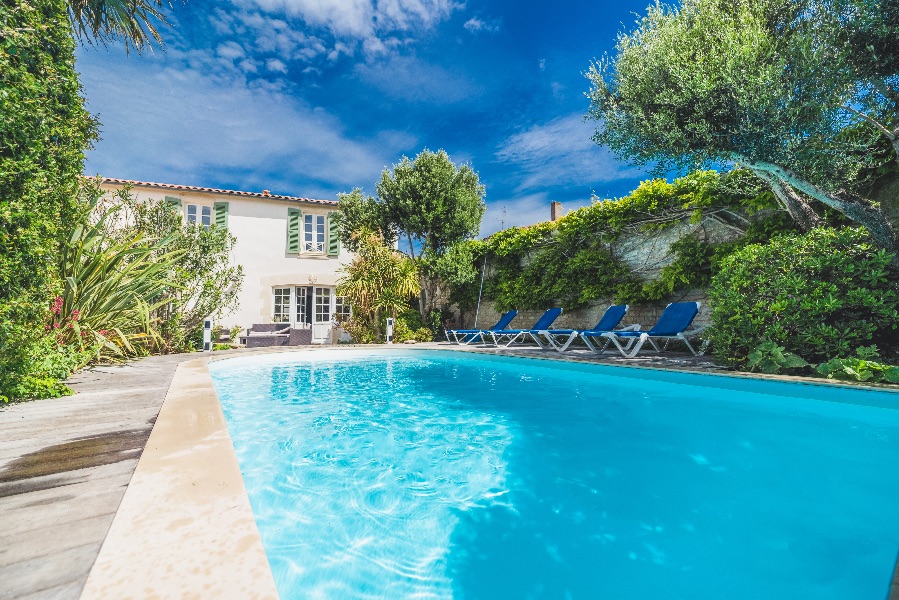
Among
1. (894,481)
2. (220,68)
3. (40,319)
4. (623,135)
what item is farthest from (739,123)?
(220,68)

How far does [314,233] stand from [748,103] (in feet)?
43.4

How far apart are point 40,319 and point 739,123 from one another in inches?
298

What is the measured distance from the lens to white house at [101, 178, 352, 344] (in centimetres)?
1345

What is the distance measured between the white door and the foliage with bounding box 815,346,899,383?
12752 mm

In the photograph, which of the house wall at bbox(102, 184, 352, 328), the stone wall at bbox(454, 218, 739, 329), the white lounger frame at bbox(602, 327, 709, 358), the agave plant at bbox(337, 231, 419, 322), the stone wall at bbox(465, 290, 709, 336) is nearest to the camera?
the white lounger frame at bbox(602, 327, 709, 358)

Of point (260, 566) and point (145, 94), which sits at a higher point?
point (145, 94)

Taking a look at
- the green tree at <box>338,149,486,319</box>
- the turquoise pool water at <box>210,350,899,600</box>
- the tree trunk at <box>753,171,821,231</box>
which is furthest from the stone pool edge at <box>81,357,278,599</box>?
the green tree at <box>338,149,486,319</box>

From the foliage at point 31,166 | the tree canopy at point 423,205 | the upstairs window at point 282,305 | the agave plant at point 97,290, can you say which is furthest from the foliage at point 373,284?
the foliage at point 31,166

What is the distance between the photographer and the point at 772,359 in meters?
5.01

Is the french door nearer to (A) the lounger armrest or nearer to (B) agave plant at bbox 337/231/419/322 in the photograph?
(B) agave plant at bbox 337/231/419/322

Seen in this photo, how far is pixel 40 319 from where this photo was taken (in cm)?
313

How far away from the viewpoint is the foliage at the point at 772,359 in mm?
4832

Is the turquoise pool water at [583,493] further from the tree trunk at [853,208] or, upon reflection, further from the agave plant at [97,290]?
the tree trunk at [853,208]

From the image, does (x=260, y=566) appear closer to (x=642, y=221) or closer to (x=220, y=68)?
(x=642, y=221)
